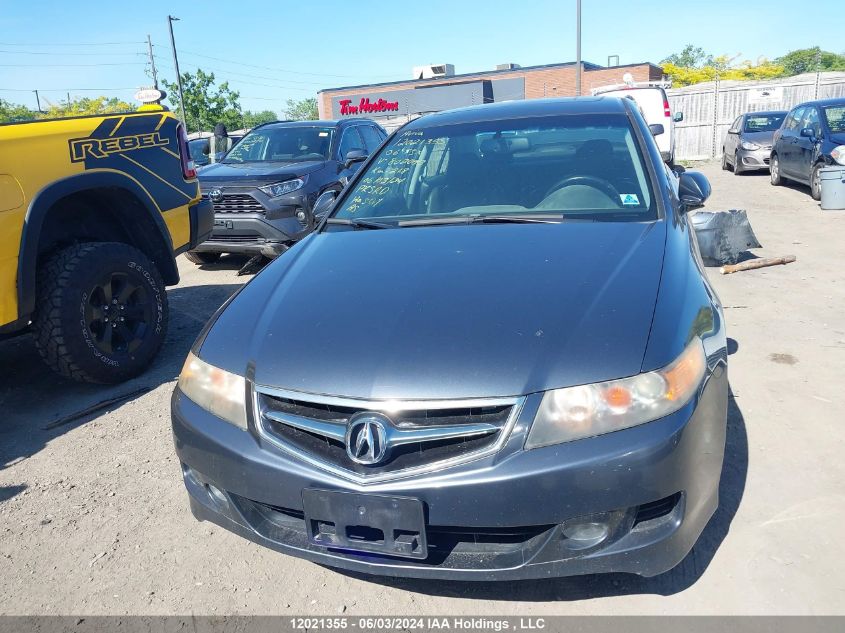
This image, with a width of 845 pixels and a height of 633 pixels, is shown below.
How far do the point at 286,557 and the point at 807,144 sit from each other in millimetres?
11367

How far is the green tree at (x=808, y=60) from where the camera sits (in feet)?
237

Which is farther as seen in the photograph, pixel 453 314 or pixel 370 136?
pixel 370 136

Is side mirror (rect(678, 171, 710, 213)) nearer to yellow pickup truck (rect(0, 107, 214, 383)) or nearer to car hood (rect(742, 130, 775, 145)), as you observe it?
yellow pickup truck (rect(0, 107, 214, 383))

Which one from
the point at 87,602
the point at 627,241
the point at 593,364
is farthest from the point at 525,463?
the point at 87,602


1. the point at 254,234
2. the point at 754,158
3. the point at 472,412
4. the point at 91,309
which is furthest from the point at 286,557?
the point at 754,158

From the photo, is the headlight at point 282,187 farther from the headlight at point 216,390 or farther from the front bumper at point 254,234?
the headlight at point 216,390

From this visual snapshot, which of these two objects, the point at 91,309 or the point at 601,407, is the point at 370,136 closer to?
the point at 91,309

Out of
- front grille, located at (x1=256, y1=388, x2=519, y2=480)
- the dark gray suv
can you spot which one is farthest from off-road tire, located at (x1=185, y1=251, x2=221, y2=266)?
front grille, located at (x1=256, y1=388, x2=519, y2=480)

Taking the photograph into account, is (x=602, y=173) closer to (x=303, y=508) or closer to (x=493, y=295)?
(x=493, y=295)

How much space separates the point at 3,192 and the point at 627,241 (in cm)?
315

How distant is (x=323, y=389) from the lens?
206 centimetres

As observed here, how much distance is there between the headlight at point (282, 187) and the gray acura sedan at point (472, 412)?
183 inches

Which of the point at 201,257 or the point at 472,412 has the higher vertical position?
the point at 472,412

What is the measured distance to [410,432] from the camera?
1.96m
